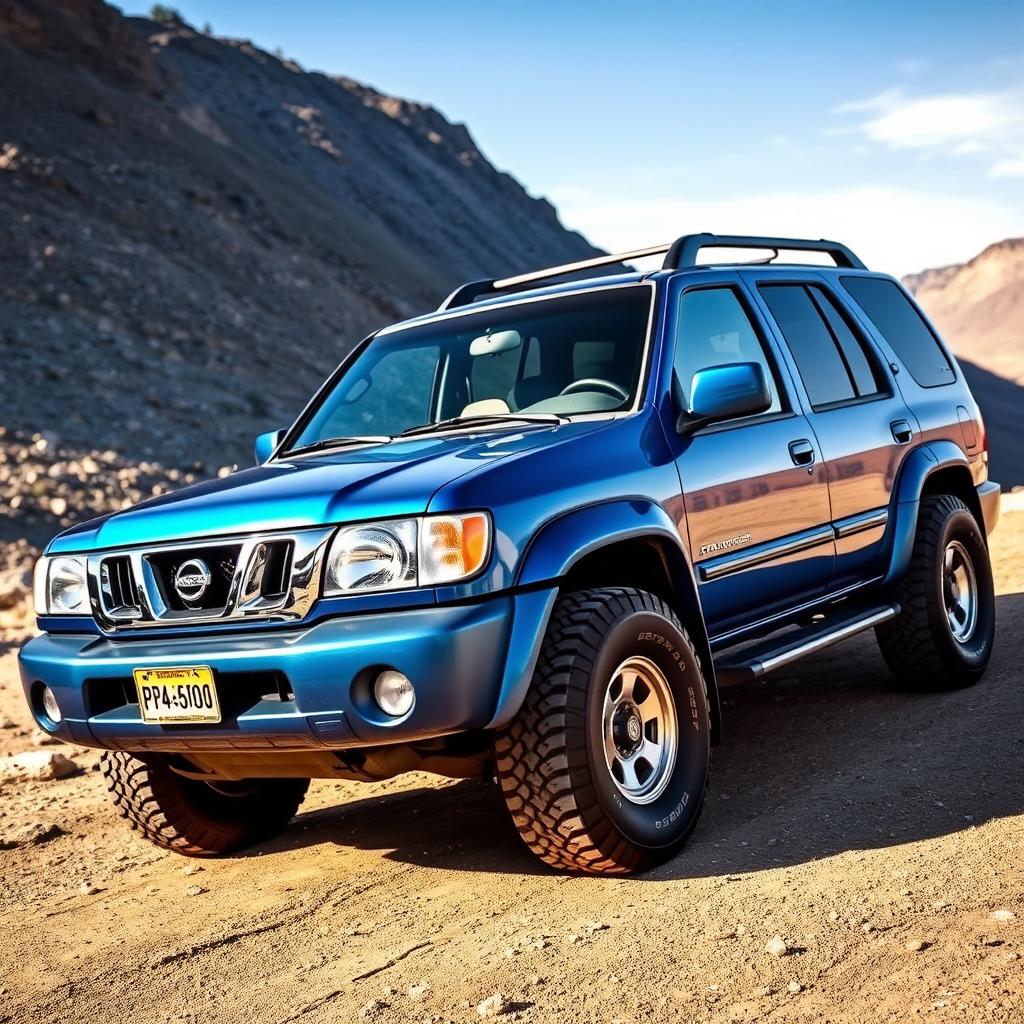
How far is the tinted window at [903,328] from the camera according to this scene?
6.36 meters

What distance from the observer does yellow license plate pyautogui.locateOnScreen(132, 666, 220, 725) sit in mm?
3795

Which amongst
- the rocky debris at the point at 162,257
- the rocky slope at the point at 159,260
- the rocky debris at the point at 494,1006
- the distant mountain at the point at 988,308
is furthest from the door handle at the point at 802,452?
the distant mountain at the point at 988,308

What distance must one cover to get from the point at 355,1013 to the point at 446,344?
9.57 feet

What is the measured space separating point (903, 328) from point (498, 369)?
2.47 meters

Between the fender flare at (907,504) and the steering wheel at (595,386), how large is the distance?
6.08ft

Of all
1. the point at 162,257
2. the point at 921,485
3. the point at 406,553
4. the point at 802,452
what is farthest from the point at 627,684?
the point at 162,257

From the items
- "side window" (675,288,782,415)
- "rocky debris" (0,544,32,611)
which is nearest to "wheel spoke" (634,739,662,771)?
"side window" (675,288,782,415)

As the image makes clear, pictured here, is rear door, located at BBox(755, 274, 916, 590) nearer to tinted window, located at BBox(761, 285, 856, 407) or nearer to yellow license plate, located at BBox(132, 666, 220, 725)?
tinted window, located at BBox(761, 285, 856, 407)

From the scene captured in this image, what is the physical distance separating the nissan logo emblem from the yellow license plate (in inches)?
9.0

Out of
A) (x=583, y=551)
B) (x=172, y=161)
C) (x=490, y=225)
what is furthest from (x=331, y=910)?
(x=490, y=225)

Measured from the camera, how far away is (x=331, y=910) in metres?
4.02

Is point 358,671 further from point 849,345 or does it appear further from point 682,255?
point 849,345

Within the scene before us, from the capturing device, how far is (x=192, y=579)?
3.93m

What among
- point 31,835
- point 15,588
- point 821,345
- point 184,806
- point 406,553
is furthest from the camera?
point 15,588
